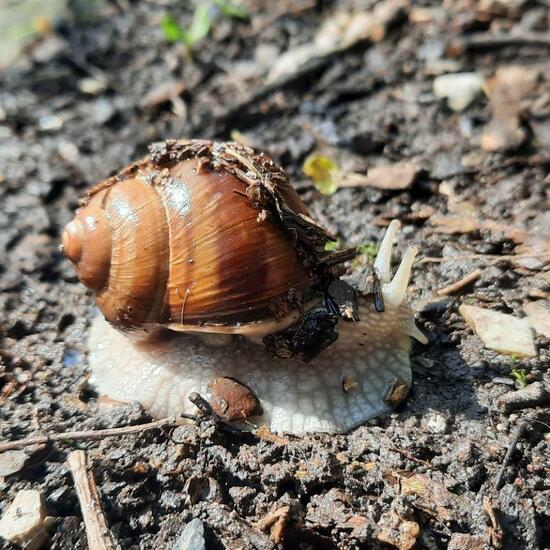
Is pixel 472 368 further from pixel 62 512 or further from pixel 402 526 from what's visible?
pixel 62 512

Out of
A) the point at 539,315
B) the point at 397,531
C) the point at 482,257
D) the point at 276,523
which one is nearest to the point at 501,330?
the point at 539,315

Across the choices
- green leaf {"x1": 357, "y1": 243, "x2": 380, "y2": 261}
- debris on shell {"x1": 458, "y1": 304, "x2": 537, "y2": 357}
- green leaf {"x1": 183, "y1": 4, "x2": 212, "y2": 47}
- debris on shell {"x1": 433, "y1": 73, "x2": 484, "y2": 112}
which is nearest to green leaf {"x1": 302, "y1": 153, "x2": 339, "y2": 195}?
green leaf {"x1": 357, "y1": 243, "x2": 380, "y2": 261}

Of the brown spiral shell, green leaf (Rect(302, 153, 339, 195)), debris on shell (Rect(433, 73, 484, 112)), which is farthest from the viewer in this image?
debris on shell (Rect(433, 73, 484, 112))

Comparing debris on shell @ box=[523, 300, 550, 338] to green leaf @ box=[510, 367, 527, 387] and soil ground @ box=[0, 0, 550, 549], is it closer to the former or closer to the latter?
soil ground @ box=[0, 0, 550, 549]

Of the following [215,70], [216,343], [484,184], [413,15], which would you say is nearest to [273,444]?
[216,343]

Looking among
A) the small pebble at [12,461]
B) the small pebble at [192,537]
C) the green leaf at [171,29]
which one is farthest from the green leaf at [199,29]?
the small pebble at [192,537]

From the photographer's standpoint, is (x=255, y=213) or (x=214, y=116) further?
(x=214, y=116)

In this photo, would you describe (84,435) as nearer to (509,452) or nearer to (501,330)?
(509,452)

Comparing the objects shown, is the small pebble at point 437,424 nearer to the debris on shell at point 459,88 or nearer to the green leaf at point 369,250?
the green leaf at point 369,250
